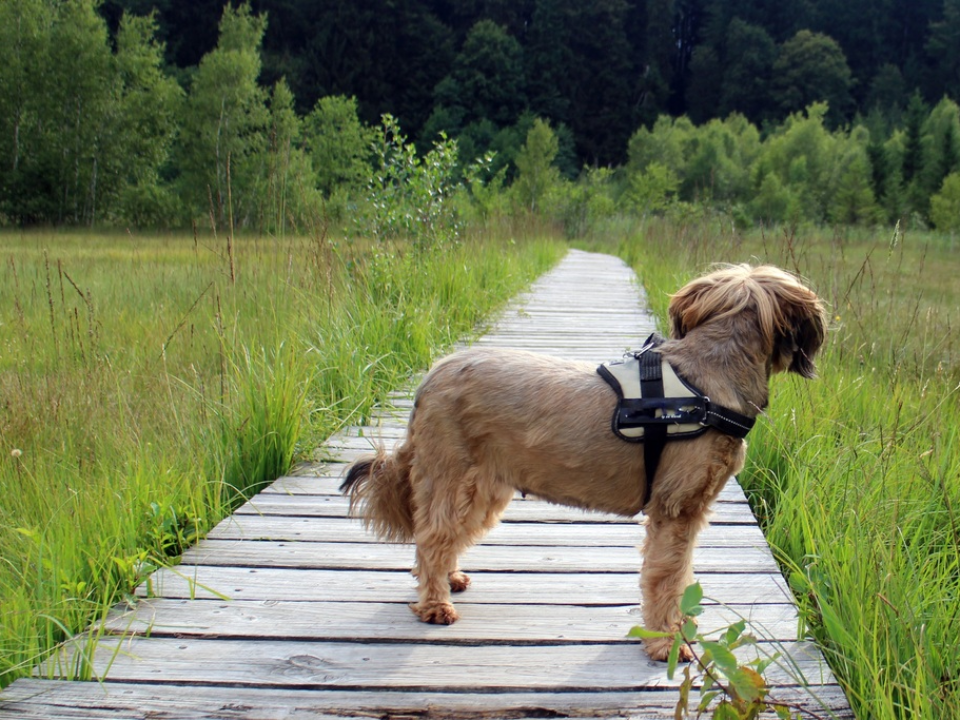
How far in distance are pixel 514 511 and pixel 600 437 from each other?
1302 millimetres

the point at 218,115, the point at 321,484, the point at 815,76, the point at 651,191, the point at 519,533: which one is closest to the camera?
the point at 519,533

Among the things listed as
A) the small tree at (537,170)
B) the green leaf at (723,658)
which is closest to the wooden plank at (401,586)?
the green leaf at (723,658)

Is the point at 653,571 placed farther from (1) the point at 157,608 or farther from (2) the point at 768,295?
(1) the point at 157,608

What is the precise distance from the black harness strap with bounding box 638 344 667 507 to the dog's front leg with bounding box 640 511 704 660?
0.16m

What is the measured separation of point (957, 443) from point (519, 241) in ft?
34.9

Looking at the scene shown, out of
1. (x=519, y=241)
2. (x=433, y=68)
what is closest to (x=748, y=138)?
(x=433, y=68)

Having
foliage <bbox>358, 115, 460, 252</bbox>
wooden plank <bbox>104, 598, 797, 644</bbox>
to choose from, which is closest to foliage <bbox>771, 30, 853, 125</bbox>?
foliage <bbox>358, 115, 460, 252</bbox>

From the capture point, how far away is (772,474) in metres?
4.09

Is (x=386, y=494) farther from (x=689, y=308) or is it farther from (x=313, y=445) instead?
(x=313, y=445)

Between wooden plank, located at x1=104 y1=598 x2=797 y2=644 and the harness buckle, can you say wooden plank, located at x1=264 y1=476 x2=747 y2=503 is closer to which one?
wooden plank, located at x1=104 y1=598 x2=797 y2=644

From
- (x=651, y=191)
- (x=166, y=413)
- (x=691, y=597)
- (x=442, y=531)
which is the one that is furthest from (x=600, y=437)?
(x=651, y=191)

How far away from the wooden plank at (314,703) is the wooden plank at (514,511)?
140 cm

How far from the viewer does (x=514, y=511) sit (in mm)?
3939

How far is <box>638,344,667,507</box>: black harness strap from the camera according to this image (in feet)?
8.80
